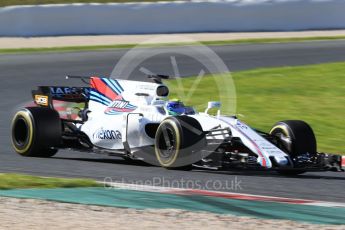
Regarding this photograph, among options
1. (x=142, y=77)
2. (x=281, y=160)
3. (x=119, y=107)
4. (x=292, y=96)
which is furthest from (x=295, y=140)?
(x=142, y=77)

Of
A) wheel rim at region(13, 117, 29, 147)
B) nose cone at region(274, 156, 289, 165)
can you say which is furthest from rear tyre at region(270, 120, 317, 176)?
wheel rim at region(13, 117, 29, 147)

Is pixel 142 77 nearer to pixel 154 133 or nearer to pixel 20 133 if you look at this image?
pixel 20 133

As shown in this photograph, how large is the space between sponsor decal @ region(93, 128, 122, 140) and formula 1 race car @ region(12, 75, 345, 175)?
0.5 inches

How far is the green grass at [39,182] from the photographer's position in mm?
9406

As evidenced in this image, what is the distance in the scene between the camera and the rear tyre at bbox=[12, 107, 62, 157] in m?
12.1

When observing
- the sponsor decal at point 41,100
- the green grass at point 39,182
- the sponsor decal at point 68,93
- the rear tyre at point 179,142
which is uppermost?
the sponsor decal at point 68,93

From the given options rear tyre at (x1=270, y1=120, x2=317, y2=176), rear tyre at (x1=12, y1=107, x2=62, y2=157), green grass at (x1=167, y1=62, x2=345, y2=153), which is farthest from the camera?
green grass at (x1=167, y1=62, x2=345, y2=153)

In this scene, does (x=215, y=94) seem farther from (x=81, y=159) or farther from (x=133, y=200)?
(x=133, y=200)

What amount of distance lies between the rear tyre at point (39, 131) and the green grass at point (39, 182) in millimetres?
2170

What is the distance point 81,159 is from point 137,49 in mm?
16076

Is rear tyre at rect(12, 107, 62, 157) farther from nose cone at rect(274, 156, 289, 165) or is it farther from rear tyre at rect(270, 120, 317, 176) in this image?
nose cone at rect(274, 156, 289, 165)

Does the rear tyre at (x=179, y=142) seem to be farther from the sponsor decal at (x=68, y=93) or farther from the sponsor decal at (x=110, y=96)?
the sponsor decal at (x=68, y=93)

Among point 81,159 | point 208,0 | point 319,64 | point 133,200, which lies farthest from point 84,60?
point 133,200

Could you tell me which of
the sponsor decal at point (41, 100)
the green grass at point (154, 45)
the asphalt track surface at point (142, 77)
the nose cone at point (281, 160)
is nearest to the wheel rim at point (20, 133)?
the asphalt track surface at point (142, 77)
